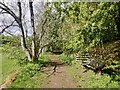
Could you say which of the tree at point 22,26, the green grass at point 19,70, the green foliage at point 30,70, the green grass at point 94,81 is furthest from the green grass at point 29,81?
the tree at point 22,26

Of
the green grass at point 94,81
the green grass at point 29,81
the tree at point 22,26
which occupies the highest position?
the tree at point 22,26

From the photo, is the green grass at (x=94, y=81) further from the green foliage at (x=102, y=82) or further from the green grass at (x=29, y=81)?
the green grass at (x=29, y=81)

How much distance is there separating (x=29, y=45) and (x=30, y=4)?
412 cm

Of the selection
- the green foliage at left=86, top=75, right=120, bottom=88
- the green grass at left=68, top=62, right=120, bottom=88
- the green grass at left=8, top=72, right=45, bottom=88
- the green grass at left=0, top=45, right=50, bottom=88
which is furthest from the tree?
the green foliage at left=86, top=75, right=120, bottom=88

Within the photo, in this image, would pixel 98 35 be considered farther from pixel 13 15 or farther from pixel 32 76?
pixel 13 15

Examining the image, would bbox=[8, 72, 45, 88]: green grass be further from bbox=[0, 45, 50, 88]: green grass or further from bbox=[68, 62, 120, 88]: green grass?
bbox=[68, 62, 120, 88]: green grass

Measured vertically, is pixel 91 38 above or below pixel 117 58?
above

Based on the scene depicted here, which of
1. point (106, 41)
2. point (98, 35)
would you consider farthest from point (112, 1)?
point (106, 41)

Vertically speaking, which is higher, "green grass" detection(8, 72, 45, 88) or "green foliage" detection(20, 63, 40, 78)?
"green foliage" detection(20, 63, 40, 78)

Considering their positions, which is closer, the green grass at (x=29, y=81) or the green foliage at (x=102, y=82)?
the green foliage at (x=102, y=82)

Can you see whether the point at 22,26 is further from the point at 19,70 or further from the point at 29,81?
the point at 29,81

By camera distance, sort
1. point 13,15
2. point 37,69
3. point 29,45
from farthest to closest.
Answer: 1. point 29,45
2. point 13,15
3. point 37,69

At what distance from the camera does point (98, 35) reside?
42.6 ft

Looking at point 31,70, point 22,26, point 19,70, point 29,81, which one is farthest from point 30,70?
point 22,26
